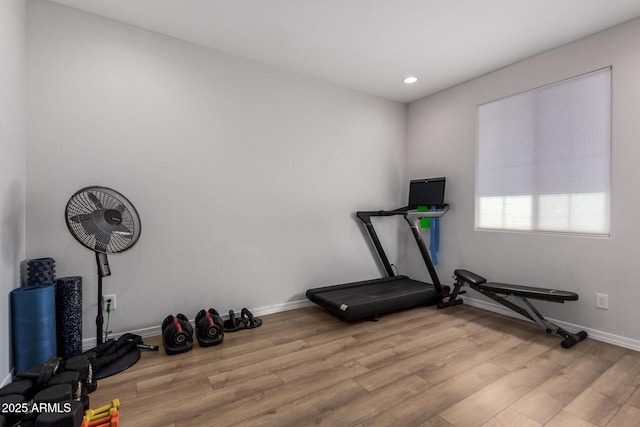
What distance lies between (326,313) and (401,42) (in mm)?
2768

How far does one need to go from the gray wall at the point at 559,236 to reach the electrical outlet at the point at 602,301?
33 mm

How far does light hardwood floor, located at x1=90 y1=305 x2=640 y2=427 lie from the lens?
157 centimetres

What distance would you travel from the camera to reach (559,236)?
2797 mm

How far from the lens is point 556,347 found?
2.39 meters

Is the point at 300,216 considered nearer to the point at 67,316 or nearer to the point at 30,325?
the point at 67,316

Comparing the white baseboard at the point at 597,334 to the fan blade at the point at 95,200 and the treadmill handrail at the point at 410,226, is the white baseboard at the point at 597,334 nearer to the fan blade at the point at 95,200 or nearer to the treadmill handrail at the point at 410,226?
the treadmill handrail at the point at 410,226

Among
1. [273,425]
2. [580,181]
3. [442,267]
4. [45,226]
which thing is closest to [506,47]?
[580,181]

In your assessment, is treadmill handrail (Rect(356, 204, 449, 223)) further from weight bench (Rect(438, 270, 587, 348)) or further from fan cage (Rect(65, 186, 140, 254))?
fan cage (Rect(65, 186, 140, 254))

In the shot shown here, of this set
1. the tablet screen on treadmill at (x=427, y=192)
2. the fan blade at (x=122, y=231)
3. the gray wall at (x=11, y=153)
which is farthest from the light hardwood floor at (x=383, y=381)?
the tablet screen on treadmill at (x=427, y=192)

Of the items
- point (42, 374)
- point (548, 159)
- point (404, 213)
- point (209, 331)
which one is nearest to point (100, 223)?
point (42, 374)

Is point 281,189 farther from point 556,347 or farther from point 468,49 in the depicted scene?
point 556,347

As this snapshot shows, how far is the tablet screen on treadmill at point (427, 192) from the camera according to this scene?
12.2 feet

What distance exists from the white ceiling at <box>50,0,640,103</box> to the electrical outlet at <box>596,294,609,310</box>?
88.4 inches

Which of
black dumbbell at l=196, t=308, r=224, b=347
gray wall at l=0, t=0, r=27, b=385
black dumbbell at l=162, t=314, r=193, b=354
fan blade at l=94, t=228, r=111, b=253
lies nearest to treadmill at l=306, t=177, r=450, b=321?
black dumbbell at l=196, t=308, r=224, b=347
